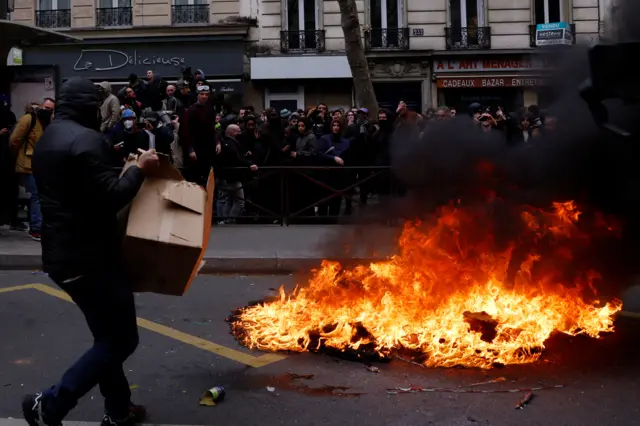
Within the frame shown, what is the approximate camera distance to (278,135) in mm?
11250

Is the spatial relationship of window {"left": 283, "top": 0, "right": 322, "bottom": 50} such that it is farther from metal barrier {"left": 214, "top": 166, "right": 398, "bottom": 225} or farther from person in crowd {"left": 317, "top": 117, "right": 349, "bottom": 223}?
metal barrier {"left": 214, "top": 166, "right": 398, "bottom": 225}

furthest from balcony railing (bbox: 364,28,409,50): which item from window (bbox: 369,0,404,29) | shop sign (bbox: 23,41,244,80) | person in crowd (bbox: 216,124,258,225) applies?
person in crowd (bbox: 216,124,258,225)

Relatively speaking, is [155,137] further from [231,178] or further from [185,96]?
[185,96]

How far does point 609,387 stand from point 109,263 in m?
3.04

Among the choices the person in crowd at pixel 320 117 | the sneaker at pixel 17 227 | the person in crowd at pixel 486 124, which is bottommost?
the sneaker at pixel 17 227

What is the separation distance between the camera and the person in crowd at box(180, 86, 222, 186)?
10188 millimetres

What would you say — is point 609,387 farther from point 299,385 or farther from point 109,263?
point 109,263

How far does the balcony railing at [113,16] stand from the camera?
2238cm

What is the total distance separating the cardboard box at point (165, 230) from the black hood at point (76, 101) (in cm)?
43

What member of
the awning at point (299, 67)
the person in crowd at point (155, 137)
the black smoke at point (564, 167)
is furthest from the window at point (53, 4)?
the black smoke at point (564, 167)

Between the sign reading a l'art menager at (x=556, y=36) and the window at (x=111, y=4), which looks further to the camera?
the window at (x=111, y=4)

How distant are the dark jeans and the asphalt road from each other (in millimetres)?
512

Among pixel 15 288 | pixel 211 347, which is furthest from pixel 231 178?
pixel 211 347

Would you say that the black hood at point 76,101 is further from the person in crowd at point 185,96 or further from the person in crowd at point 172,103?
the person in crowd at point 185,96
